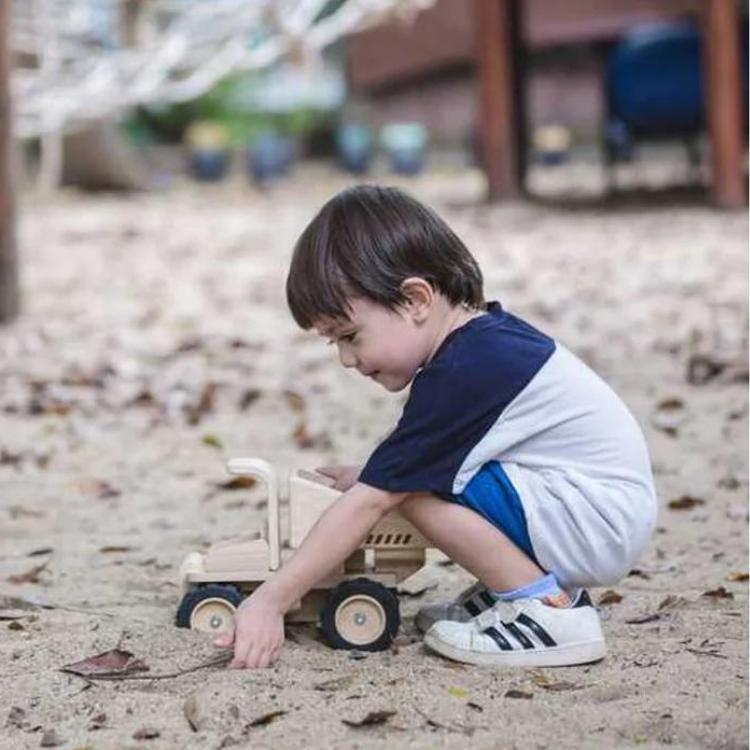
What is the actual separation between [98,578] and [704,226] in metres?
6.40

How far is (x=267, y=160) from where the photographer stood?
47.5ft

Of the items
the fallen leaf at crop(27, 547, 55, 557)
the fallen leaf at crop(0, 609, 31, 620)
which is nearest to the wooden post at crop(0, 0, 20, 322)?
the fallen leaf at crop(27, 547, 55, 557)

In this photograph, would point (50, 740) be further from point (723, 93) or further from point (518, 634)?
point (723, 93)

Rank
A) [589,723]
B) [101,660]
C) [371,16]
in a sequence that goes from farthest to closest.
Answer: [371,16] < [101,660] < [589,723]

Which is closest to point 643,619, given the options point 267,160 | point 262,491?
point 262,491

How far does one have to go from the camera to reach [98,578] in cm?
268

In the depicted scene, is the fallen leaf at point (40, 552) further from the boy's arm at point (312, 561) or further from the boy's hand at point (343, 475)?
the boy's arm at point (312, 561)

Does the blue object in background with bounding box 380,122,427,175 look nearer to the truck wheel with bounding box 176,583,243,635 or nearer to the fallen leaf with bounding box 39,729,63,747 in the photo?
the truck wheel with bounding box 176,583,243,635

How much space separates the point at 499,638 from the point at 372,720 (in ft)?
1.02

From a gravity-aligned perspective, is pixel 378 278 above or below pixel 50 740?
above

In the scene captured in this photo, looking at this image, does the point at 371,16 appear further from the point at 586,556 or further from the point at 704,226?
the point at 586,556

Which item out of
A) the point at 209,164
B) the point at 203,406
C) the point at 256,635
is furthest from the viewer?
the point at 209,164

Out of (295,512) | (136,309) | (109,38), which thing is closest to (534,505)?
(295,512)

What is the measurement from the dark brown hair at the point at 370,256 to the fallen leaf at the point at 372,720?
53 cm
